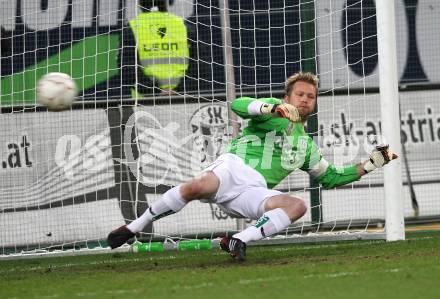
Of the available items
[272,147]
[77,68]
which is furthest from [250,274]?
[77,68]

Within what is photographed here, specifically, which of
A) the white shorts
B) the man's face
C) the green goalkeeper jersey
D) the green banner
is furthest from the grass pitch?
the green banner

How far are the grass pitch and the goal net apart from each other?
5.47ft

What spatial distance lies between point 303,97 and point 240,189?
100 cm

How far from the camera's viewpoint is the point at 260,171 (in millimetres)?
A: 8680

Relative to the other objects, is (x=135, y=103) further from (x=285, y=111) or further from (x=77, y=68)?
(x=285, y=111)

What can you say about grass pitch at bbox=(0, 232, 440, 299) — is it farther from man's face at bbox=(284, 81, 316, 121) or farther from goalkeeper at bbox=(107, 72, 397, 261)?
man's face at bbox=(284, 81, 316, 121)

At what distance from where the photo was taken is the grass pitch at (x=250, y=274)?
625 centimetres

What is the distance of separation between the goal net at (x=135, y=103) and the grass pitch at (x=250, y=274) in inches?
65.7

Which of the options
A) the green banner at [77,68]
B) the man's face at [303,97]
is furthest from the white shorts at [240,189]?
the green banner at [77,68]

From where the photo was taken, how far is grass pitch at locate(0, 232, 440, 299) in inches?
246

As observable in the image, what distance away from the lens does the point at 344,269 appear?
24.1ft

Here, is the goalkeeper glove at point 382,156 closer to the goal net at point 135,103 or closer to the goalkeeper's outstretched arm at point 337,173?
the goalkeeper's outstretched arm at point 337,173

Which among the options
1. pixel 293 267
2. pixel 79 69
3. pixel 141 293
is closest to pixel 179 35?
pixel 79 69

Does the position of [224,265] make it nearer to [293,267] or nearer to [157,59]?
[293,267]
